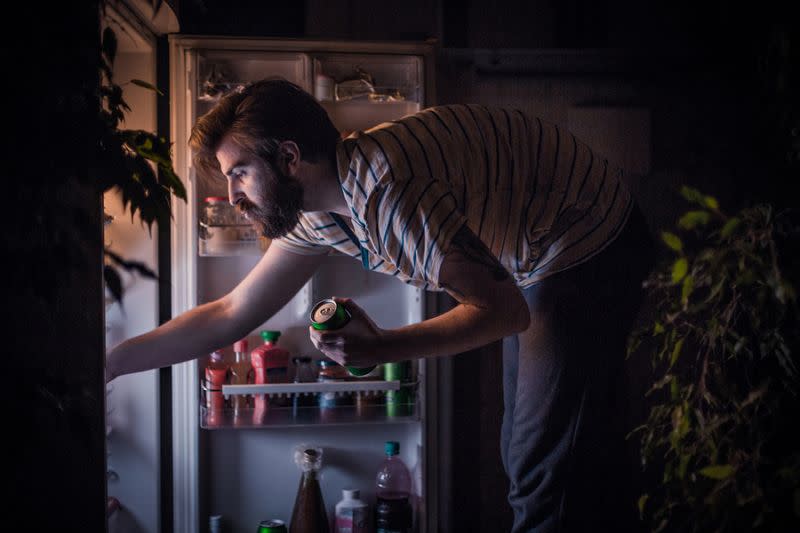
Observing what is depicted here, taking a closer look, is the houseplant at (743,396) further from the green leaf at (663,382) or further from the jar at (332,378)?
the jar at (332,378)

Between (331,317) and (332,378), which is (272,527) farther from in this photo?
(331,317)

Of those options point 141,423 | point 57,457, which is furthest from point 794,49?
point 141,423

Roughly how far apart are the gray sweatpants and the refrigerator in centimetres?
74

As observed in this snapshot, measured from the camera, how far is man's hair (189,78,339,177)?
119cm

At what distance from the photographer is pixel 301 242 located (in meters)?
1.36

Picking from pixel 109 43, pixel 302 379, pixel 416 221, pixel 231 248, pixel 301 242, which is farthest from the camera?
pixel 302 379

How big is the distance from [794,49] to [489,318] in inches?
20.5

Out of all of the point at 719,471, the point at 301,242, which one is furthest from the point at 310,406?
the point at 719,471

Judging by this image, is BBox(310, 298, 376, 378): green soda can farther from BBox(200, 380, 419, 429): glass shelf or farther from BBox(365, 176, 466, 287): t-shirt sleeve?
BBox(200, 380, 419, 429): glass shelf

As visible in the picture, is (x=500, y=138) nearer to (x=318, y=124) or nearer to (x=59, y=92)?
(x=318, y=124)

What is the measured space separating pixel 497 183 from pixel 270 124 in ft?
1.19

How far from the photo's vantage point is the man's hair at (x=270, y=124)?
119 cm

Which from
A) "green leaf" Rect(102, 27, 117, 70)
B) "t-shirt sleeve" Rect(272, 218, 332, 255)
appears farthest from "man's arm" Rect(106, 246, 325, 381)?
"green leaf" Rect(102, 27, 117, 70)

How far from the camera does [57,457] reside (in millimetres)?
905
